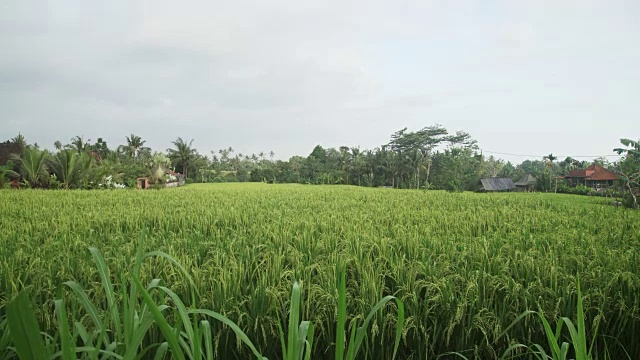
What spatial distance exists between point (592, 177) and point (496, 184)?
1141 centimetres

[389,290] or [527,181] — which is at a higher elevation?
[527,181]

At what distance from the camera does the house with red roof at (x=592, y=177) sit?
33078mm

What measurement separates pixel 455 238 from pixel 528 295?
1.79 m

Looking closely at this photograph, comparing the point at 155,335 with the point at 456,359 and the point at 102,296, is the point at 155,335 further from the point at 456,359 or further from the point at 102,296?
the point at 456,359

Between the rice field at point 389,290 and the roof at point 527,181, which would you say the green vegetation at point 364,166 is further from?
the rice field at point 389,290

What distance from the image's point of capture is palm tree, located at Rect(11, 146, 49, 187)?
46.5ft

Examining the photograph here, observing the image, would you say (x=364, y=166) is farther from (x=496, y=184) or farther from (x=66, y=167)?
(x=66, y=167)

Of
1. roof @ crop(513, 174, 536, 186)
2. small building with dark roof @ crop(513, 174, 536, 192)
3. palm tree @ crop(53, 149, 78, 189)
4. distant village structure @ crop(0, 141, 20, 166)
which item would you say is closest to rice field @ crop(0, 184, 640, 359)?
palm tree @ crop(53, 149, 78, 189)

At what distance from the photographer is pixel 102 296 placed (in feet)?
6.62

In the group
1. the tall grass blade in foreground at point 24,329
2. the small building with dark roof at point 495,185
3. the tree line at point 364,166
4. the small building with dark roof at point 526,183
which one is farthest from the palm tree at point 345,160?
the tall grass blade in foreground at point 24,329

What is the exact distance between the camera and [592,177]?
1367 inches

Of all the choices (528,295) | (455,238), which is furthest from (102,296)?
(455,238)

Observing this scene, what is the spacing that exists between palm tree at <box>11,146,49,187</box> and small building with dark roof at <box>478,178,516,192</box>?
31.7 meters

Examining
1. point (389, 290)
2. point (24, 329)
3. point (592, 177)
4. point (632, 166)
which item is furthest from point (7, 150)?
point (592, 177)
